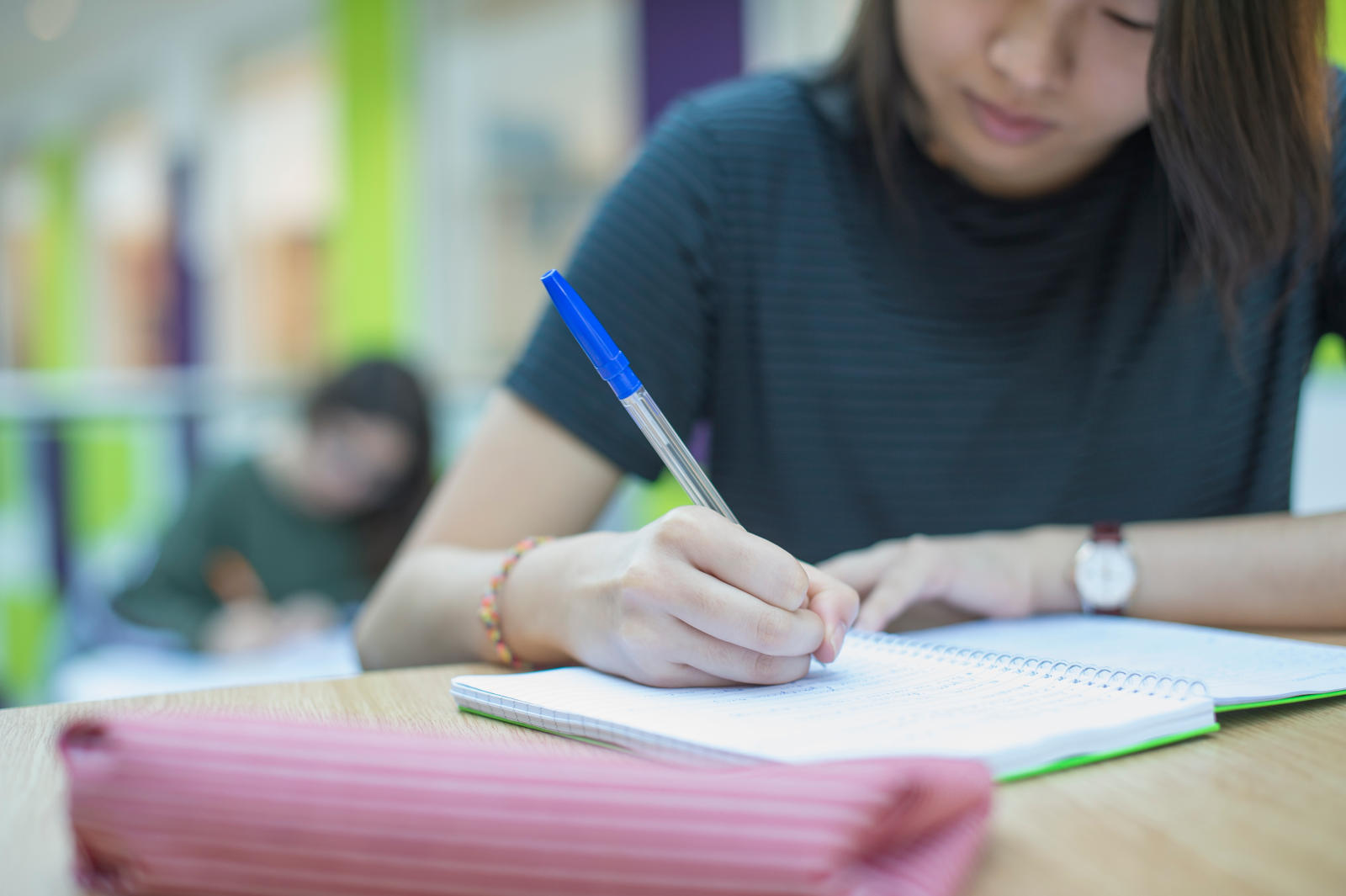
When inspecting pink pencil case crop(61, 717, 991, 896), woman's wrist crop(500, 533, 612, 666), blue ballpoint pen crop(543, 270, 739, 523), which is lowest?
woman's wrist crop(500, 533, 612, 666)

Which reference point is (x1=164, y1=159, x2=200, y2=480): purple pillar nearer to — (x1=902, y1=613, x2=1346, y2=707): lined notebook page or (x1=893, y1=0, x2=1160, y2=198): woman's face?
(x1=893, y1=0, x2=1160, y2=198): woman's face

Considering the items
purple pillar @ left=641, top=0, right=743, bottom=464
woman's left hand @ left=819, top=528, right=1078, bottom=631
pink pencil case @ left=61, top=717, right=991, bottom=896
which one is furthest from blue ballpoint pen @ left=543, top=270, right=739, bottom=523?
purple pillar @ left=641, top=0, right=743, bottom=464

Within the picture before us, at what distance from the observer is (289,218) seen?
697 centimetres

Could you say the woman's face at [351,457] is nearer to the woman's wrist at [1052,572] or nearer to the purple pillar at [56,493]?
the purple pillar at [56,493]

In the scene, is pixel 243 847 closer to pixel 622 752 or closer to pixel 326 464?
pixel 622 752

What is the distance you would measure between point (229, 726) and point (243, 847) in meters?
0.05

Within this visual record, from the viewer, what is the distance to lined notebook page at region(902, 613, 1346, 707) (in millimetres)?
543

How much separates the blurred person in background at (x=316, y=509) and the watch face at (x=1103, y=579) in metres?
1.98

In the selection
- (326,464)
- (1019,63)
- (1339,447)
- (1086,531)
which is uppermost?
(1019,63)

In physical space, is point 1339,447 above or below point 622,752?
below

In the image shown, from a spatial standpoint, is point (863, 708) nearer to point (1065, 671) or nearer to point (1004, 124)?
point (1065, 671)

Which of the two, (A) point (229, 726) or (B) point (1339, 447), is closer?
(A) point (229, 726)

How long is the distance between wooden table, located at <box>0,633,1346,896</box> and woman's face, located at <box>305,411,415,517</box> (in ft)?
6.68

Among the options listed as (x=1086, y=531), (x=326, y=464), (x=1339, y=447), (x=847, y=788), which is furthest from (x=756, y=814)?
(x=326, y=464)
